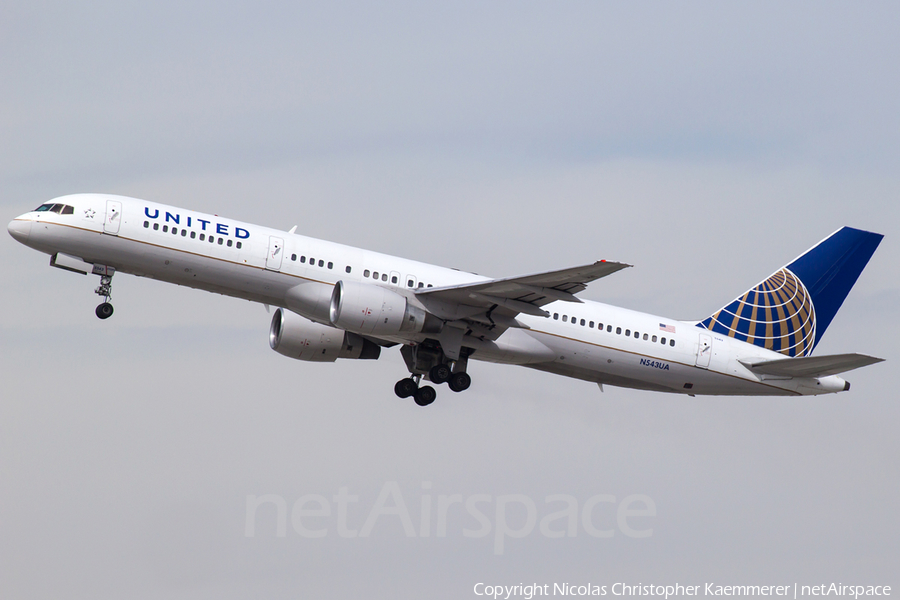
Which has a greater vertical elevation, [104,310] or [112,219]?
[112,219]

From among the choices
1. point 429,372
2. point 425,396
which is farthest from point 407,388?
point 429,372

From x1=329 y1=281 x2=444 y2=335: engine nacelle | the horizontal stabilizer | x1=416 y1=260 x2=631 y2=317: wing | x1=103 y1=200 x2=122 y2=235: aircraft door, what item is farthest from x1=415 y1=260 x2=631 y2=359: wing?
x1=103 y1=200 x2=122 y2=235: aircraft door

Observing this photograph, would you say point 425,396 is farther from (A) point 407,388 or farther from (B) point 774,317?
(B) point 774,317

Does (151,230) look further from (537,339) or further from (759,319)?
(759,319)

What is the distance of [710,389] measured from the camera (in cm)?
3972

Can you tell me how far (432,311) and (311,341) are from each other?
6.00m

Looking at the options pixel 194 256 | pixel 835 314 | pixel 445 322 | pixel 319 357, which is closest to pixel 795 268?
pixel 835 314

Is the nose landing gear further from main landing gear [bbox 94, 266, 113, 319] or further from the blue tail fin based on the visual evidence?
the blue tail fin

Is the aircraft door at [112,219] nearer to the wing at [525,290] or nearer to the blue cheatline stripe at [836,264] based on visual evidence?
the wing at [525,290]

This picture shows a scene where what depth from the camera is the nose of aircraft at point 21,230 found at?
3491 cm

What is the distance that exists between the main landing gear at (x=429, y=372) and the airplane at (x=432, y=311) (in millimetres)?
49

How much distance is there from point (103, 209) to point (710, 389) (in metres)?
21.8

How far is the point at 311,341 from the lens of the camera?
3962 centimetres

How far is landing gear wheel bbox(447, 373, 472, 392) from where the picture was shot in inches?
1495
